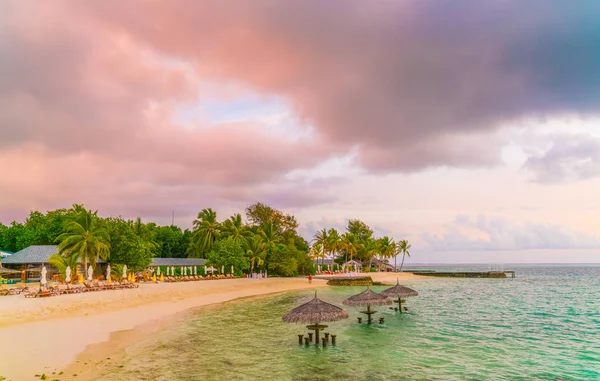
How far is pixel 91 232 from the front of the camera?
4497 centimetres

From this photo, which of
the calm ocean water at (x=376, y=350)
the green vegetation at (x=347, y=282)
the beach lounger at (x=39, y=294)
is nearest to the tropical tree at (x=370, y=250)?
the green vegetation at (x=347, y=282)

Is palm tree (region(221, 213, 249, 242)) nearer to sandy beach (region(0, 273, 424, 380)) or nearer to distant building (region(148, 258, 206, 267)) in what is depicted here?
distant building (region(148, 258, 206, 267))

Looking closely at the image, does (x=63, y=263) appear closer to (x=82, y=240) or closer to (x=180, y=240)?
(x=82, y=240)

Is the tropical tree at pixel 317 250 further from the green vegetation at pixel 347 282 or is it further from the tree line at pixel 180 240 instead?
the green vegetation at pixel 347 282

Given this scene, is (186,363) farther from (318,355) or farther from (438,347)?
(438,347)

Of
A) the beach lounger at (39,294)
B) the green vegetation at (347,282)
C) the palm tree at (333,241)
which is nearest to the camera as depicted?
the beach lounger at (39,294)

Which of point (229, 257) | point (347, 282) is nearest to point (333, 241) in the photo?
point (347, 282)

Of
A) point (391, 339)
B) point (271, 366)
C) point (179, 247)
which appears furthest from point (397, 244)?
point (271, 366)

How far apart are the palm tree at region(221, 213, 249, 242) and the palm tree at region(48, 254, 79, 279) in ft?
104

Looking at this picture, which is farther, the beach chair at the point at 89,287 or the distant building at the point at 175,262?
the distant building at the point at 175,262

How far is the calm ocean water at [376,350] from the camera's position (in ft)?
49.8

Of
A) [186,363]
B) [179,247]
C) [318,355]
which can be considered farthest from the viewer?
[179,247]

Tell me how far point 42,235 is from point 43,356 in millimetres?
58181

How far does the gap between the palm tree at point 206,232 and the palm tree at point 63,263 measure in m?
30.6
